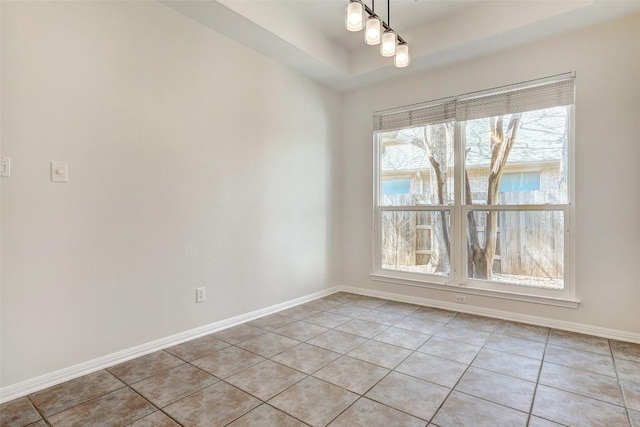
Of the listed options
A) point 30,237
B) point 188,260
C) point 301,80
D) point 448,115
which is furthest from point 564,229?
point 30,237

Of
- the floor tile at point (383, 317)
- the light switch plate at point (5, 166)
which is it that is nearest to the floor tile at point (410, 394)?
the floor tile at point (383, 317)

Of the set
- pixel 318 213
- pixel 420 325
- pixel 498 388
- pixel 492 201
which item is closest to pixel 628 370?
pixel 498 388

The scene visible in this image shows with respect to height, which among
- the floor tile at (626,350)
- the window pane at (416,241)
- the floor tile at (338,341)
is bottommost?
the floor tile at (626,350)

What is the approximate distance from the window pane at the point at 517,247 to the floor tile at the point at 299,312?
66.8 inches

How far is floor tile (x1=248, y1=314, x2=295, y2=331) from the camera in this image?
3.03 meters

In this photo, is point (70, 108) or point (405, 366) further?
point (405, 366)

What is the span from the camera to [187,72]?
8.87 ft

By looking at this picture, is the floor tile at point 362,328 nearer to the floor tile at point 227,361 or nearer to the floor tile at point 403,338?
the floor tile at point 403,338

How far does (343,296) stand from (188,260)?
6.71 feet

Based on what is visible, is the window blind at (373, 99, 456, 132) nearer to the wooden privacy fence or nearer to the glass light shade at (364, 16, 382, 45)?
the wooden privacy fence

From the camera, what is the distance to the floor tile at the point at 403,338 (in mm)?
2611

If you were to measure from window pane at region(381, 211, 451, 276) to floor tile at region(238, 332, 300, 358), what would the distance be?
5.90ft

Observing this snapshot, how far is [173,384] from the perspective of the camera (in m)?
2.00

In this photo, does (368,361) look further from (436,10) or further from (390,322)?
(436,10)
